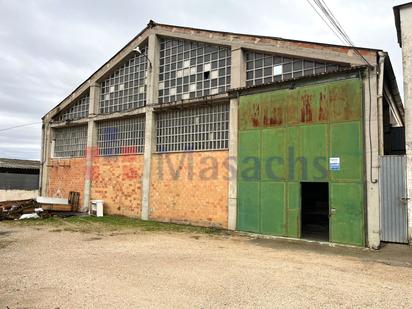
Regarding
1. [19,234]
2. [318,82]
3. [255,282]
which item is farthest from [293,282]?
[19,234]

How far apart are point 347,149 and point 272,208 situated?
3.42m

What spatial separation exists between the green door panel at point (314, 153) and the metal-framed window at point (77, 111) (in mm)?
14389

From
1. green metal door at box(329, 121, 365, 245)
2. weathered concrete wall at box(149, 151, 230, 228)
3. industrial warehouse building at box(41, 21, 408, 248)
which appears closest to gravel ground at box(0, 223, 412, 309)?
green metal door at box(329, 121, 365, 245)

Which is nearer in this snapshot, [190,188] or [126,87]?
[190,188]

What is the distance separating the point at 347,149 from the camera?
10852 mm

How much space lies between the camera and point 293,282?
6430 mm

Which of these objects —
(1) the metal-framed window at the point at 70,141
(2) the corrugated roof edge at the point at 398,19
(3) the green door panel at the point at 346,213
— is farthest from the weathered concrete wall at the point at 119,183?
(2) the corrugated roof edge at the point at 398,19

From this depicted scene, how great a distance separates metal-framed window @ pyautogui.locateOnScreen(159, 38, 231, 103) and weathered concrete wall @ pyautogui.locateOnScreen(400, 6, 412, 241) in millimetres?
6611

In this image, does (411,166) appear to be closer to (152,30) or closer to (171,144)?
(171,144)

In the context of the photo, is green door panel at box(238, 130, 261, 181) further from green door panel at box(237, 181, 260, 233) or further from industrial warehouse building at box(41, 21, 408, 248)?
green door panel at box(237, 181, 260, 233)

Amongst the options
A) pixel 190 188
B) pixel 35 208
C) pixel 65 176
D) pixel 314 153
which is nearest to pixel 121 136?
pixel 65 176

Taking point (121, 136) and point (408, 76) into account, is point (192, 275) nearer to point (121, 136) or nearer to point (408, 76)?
point (408, 76)

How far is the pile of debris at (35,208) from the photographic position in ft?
53.9

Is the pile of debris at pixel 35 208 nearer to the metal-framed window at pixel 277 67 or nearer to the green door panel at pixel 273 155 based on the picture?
the green door panel at pixel 273 155
